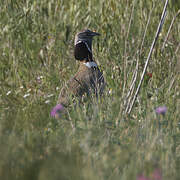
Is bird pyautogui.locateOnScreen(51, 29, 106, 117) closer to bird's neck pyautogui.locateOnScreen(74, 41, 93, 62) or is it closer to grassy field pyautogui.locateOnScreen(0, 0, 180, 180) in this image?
bird's neck pyautogui.locateOnScreen(74, 41, 93, 62)

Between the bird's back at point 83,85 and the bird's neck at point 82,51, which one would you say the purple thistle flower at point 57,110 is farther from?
the bird's neck at point 82,51

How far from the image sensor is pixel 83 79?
523 cm

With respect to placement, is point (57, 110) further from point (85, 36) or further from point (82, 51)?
point (85, 36)

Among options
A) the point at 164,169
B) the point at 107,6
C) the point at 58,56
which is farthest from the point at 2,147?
the point at 107,6

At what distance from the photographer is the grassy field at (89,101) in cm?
268

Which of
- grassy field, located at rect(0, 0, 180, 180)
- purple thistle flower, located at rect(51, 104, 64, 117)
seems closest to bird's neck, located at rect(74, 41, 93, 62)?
grassy field, located at rect(0, 0, 180, 180)

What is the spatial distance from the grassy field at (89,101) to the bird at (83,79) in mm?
151

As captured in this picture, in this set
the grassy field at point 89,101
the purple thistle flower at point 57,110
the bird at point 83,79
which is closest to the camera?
the grassy field at point 89,101

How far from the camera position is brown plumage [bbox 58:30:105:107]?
488 centimetres

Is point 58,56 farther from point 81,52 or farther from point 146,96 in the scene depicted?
point 146,96

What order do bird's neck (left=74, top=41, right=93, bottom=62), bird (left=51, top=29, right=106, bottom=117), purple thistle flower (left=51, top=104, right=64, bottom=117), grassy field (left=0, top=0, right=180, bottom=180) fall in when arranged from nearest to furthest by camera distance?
grassy field (left=0, top=0, right=180, bottom=180)
purple thistle flower (left=51, top=104, right=64, bottom=117)
bird (left=51, top=29, right=106, bottom=117)
bird's neck (left=74, top=41, right=93, bottom=62)

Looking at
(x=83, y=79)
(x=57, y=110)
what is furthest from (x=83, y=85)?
(x=57, y=110)

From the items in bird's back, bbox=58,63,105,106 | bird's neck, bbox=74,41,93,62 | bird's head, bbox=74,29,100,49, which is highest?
bird's head, bbox=74,29,100,49

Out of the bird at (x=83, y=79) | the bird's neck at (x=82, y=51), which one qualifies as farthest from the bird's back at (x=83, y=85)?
the bird's neck at (x=82, y=51)
